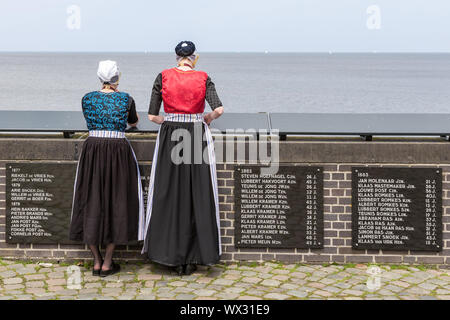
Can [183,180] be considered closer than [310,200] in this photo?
Yes

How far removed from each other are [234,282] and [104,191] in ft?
4.36

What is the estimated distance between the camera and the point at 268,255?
5.97 metres

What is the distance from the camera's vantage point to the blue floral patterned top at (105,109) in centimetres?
539

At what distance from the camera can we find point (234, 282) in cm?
539

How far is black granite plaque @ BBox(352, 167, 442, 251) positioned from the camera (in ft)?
19.2

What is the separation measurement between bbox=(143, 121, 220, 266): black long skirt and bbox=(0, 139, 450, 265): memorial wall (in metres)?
0.43

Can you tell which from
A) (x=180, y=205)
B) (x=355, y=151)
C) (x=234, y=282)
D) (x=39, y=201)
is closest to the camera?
(x=234, y=282)

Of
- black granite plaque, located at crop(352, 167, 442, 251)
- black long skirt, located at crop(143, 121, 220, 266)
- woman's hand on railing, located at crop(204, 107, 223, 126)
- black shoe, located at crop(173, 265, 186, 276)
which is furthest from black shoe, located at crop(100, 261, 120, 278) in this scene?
black granite plaque, located at crop(352, 167, 442, 251)

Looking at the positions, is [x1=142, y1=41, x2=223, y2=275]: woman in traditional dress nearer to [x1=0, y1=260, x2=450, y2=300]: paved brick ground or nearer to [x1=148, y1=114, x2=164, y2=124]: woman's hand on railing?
[x1=148, y1=114, x2=164, y2=124]: woman's hand on railing

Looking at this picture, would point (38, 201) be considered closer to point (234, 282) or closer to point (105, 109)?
point (105, 109)

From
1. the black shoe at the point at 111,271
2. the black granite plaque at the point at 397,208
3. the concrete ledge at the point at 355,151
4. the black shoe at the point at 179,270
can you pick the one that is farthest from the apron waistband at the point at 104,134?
the black granite plaque at the point at 397,208

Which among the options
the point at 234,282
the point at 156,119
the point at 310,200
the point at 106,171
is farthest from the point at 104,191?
the point at 310,200

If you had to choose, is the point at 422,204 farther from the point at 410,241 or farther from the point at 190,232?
the point at 190,232
